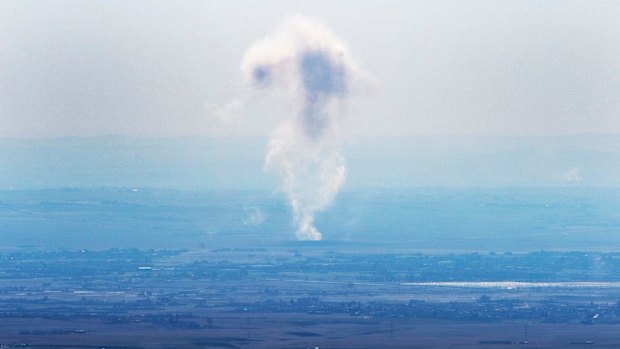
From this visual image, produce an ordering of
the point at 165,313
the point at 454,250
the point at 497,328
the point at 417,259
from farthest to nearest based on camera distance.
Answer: the point at 454,250
the point at 417,259
the point at 165,313
the point at 497,328

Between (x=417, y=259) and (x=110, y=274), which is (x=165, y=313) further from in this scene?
(x=417, y=259)

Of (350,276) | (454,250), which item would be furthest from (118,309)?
(454,250)

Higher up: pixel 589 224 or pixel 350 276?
pixel 589 224

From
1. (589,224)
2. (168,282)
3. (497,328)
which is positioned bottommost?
(497,328)

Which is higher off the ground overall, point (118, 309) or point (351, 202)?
point (351, 202)

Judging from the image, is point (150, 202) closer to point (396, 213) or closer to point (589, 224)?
point (396, 213)

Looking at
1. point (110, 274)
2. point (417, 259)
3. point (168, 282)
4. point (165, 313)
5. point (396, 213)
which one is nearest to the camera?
point (165, 313)

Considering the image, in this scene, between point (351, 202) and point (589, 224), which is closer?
point (589, 224)

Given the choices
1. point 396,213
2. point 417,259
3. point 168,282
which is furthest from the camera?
point 396,213

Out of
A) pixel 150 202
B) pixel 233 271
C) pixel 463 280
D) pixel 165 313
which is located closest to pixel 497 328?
pixel 165 313
